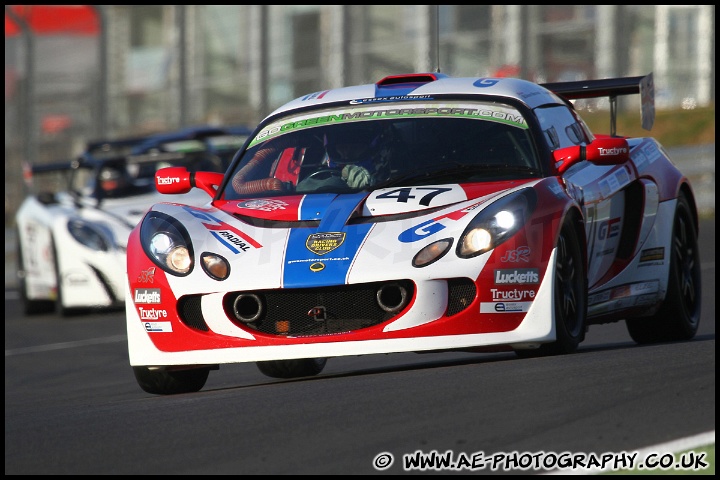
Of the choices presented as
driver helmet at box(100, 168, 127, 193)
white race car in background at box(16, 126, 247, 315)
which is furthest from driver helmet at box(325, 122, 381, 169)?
driver helmet at box(100, 168, 127, 193)

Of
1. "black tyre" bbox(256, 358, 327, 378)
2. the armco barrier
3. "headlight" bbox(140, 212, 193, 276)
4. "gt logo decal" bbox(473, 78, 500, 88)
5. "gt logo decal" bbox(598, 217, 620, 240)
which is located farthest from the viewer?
the armco barrier

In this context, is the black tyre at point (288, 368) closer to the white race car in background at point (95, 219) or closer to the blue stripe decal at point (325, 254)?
the blue stripe decal at point (325, 254)

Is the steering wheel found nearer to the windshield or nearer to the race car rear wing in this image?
the windshield

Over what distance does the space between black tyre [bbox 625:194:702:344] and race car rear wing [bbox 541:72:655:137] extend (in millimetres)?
614

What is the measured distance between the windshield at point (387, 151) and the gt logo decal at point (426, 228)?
508mm

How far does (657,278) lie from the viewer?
25.4 ft

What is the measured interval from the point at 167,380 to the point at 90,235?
731 cm

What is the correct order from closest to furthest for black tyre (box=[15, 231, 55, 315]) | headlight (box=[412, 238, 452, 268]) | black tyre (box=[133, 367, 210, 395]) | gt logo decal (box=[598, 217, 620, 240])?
1. headlight (box=[412, 238, 452, 268])
2. black tyre (box=[133, 367, 210, 395])
3. gt logo decal (box=[598, 217, 620, 240])
4. black tyre (box=[15, 231, 55, 315])

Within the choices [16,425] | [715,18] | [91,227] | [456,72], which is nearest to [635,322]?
[16,425]

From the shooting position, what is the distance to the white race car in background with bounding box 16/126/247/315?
13891 millimetres

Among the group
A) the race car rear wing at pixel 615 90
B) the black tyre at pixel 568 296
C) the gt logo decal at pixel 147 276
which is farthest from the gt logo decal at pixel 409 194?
the race car rear wing at pixel 615 90

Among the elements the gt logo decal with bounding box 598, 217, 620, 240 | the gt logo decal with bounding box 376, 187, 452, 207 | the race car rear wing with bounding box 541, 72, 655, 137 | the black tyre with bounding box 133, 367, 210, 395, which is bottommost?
the black tyre with bounding box 133, 367, 210, 395

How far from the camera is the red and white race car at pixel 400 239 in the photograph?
6191mm

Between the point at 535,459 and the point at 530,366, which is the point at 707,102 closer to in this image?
the point at 530,366
